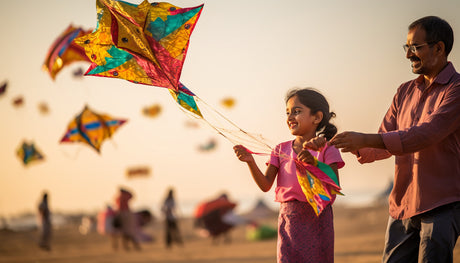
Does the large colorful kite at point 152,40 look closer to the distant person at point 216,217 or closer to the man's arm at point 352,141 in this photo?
the man's arm at point 352,141

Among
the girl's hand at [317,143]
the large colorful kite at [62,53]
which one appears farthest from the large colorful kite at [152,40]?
the large colorful kite at [62,53]

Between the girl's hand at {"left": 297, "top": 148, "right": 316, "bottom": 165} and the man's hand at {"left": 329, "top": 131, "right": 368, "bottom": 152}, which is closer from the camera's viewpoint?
the man's hand at {"left": 329, "top": 131, "right": 368, "bottom": 152}

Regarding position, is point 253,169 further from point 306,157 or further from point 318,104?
point 318,104

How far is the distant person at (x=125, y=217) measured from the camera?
692 inches

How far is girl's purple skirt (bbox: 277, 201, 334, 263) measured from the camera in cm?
358

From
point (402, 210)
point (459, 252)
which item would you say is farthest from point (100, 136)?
point (402, 210)

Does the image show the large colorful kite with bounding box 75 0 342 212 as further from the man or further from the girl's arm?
the man

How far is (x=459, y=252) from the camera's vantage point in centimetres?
895

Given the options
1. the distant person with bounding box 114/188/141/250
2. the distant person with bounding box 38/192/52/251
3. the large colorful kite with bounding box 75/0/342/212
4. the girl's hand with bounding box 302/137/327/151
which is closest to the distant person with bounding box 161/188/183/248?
the distant person with bounding box 114/188/141/250

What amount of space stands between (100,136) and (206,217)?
9.03m

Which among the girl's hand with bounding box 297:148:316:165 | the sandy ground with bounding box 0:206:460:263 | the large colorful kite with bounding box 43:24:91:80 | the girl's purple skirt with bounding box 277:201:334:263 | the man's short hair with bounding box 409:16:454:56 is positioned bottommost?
the sandy ground with bounding box 0:206:460:263

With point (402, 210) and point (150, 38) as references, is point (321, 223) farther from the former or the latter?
point (150, 38)

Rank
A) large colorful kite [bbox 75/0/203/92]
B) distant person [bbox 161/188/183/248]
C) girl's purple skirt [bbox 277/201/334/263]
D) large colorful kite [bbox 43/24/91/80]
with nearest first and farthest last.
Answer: girl's purple skirt [bbox 277/201/334/263]
large colorful kite [bbox 75/0/203/92]
large colorful kite [bbox 43/24/91/80]
distant person [bbox 161/188/183/248]

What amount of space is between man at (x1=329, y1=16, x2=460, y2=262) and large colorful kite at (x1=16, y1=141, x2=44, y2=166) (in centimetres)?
1575
